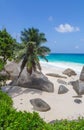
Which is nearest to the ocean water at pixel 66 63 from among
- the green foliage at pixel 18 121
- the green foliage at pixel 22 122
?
the green foliage at pixel 22 122

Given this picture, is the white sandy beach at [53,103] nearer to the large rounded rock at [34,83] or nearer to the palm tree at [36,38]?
the large rounded rock at [34,83]

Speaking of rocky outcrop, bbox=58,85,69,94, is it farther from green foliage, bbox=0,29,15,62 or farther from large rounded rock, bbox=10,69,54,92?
green foliage, bbox=0,29,15,62

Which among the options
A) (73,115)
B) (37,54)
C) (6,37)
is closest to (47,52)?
(37,54)

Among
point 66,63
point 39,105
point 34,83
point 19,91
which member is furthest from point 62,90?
point 66,63

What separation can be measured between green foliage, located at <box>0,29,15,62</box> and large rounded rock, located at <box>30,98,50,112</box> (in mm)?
7323

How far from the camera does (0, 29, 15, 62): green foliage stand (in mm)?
32463

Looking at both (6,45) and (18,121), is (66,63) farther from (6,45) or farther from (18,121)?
(18,121)

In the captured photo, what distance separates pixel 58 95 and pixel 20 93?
4767mm

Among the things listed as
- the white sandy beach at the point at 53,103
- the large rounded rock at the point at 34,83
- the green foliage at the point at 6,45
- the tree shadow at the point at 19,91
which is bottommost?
the white sandy beach at the point at 53,103

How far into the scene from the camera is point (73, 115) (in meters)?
26.2

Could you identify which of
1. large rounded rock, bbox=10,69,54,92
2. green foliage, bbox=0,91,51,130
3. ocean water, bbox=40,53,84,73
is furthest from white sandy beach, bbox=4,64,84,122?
ocean water, bbox=40,53,84,73

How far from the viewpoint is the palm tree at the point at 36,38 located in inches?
1427

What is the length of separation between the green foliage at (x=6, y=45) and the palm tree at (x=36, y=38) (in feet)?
8.18

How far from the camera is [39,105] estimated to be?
27906 millimetres
